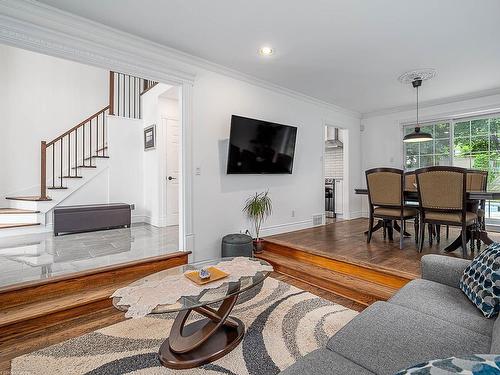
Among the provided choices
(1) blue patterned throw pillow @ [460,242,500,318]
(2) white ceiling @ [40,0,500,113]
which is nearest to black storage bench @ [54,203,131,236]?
(2) white ceiling @ [40,0,500,113]

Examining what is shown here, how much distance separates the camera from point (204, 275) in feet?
6.32

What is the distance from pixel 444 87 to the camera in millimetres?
4547

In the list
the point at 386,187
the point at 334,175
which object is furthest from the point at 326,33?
the point at 334,175

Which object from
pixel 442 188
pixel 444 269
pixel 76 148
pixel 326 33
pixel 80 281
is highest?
pixel 326 33

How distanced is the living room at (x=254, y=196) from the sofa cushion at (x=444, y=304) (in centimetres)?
1

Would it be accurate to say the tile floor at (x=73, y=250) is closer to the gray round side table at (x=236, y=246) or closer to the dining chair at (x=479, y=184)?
the gray round side table at (x=236, y=246)

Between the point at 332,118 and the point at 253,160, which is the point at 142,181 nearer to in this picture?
the point at 253,160

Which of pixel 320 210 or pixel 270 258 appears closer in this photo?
pixel 270 258

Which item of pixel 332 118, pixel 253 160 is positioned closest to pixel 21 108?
pixel 253 160

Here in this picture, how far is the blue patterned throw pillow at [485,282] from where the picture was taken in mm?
1452

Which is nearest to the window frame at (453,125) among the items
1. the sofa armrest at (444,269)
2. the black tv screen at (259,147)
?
the black tv screen at (259,147)

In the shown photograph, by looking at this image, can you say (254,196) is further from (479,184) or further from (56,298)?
(479,184)

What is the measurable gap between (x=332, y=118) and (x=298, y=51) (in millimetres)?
2609

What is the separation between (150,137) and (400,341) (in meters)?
5.67
